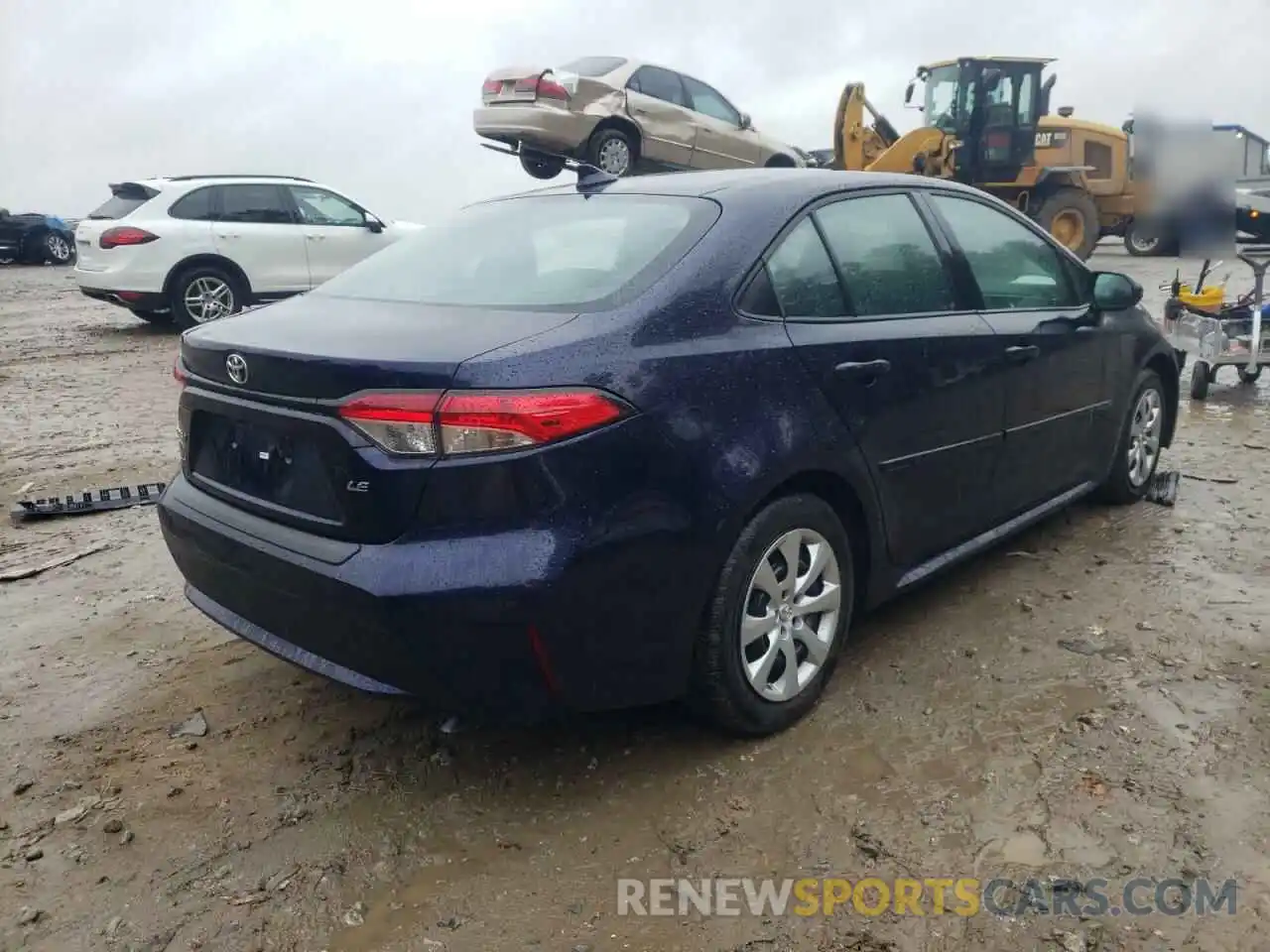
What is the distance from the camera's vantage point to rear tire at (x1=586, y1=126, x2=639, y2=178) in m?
13.5

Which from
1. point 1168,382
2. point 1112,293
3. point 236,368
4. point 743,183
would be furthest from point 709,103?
point 236,368

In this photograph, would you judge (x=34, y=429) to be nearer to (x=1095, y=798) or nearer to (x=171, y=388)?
(x=171, y=388)

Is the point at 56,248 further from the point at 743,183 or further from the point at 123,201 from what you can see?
the point at 743,183

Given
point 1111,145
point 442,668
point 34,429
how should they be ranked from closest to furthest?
point 442,668 < point 34,429 < point 1111,145

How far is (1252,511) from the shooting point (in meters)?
4.75

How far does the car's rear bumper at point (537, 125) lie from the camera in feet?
→ 43.1

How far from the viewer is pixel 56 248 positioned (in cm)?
2262

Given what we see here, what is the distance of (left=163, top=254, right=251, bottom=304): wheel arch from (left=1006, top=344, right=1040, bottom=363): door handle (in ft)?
30.4

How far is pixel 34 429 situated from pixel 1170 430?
6.98 meters

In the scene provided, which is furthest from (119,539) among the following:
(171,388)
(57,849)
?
(171,388)

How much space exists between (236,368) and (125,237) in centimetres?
903

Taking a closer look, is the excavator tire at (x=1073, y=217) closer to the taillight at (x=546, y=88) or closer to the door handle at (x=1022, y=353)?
the taillight at (x=546, y=88)

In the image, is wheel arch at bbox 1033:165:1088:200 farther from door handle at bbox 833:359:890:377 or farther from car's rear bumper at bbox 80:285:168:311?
door handle at bbox 833:359:890:377

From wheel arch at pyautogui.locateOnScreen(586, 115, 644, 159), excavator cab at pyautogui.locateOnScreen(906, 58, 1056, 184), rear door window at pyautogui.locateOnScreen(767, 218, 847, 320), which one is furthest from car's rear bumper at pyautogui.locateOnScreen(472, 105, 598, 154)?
rear door window at pyautogui.locateOnScreen(767, 218, 847, 320)
